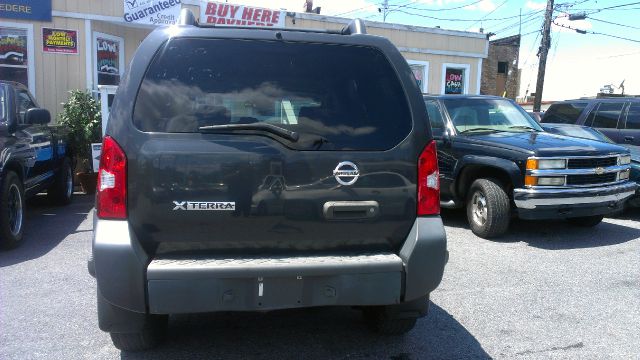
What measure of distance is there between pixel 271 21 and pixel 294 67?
10.0 meters

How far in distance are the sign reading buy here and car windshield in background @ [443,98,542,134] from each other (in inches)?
219

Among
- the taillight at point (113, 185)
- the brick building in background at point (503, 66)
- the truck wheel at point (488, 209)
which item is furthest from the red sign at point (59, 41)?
the brick building in background at point (503, 66)

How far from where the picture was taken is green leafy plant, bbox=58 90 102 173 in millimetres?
9602

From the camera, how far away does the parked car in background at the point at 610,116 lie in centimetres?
1009

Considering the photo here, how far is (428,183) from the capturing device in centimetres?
304

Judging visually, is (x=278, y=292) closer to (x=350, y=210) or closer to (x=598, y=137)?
(x=350, y=210)

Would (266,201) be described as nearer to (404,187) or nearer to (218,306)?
(218,306)

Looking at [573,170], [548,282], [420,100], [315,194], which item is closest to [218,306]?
[315,194]

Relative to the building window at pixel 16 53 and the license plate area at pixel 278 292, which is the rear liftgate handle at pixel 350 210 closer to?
the license plate area at pixel 278 292

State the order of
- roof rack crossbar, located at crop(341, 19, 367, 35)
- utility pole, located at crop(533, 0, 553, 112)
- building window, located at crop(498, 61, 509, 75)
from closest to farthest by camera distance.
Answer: roof rack crossbar, located at crop(341, 19, 367, 35), utility pole, located at crop(533, 0, 553, 112), building window, located at crop(498, 61, 509, 75)

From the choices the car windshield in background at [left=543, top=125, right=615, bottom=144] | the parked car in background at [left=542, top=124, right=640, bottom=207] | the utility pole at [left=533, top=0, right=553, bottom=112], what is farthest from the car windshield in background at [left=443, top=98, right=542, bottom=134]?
the utility pole at [left=533, top=0, right=553, bottom=112]

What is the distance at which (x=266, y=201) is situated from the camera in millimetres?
2830

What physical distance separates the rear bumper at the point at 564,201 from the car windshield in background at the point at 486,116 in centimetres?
146

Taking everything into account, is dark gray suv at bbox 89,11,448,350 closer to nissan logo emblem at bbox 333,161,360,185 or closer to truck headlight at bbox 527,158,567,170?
nissan logo emblem at bbox 333,161,360,185
